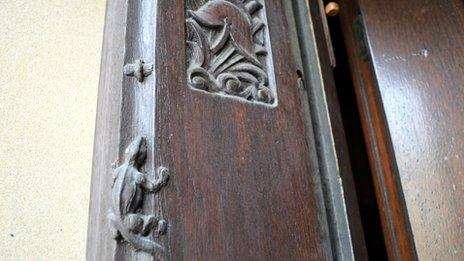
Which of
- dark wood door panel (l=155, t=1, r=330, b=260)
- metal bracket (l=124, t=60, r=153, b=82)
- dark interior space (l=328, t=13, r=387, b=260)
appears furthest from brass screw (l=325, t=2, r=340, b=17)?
metal bracket (l=124, t=60, r=153, b=82)

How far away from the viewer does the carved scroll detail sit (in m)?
0.36

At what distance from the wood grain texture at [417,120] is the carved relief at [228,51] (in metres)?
0.25

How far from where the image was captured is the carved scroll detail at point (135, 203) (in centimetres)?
36

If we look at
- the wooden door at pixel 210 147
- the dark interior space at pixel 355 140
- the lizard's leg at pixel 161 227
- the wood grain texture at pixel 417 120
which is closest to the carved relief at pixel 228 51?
the wooden door at pixel 210 147

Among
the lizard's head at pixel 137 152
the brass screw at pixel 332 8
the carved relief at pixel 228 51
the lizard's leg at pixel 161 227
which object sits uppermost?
the brass screw at pixel 332 8

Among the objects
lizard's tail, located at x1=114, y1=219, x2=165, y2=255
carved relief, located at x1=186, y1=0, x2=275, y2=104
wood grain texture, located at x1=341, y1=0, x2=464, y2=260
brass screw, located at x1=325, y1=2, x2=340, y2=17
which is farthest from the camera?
brass screw, located at x1=325, y1=2, x2=340, y2=17

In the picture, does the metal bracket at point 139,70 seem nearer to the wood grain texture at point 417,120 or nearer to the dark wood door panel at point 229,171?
the dark wood door panel at point 229,171

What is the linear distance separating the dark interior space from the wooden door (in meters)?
0.51

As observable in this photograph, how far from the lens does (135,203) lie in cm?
37

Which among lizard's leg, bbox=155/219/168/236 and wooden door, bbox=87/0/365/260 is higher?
wooden door, bbox=87/0/365/260

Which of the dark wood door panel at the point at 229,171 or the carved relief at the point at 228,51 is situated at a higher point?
the carved relief at the point at 228,51

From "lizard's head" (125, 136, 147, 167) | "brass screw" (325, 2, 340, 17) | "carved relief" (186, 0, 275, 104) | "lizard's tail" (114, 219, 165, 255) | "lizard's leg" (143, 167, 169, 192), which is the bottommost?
"lizard's tail" (114, 219, 165, 255)

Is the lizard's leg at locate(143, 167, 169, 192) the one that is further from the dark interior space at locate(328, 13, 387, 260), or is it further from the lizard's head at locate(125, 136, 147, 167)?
the dark interior space at locate(328, 13, 387, 260)

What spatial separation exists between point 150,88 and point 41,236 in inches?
10.4
